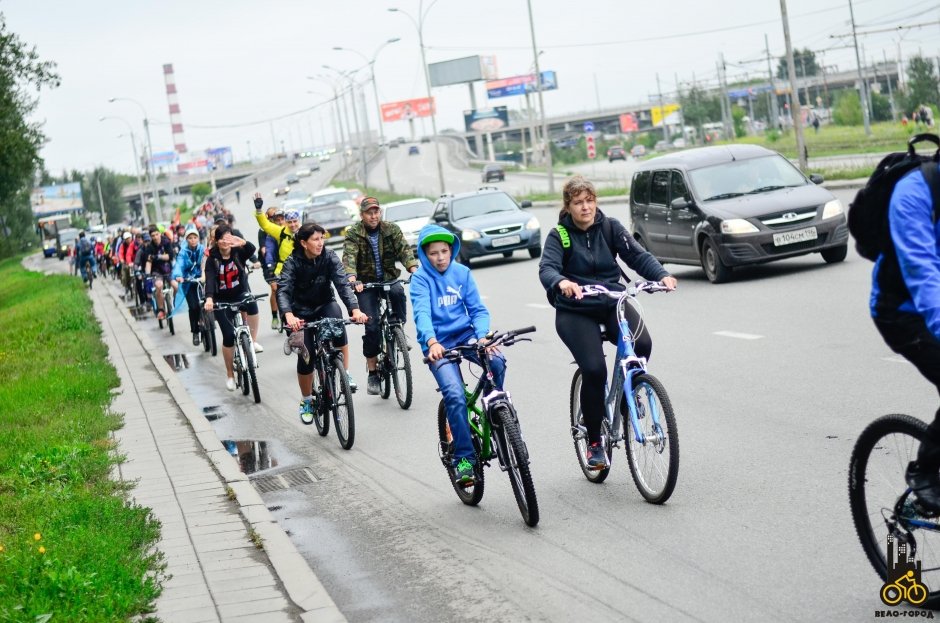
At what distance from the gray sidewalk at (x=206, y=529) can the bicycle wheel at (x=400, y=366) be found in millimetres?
1798

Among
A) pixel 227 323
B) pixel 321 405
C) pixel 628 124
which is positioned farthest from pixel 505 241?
pixel 628 124

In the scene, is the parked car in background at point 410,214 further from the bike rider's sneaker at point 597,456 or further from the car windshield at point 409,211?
the bike rider's sneaker at point 597,456

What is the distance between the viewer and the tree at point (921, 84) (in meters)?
74.6

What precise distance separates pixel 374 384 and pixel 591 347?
5.69 m

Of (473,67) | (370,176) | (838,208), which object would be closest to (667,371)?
(838,208)

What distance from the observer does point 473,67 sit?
565 feet

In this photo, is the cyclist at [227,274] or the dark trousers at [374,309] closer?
the dark trousers at [374,309]

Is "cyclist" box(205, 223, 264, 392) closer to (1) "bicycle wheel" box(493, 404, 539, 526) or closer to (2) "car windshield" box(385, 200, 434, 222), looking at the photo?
(1) "bicycle wheel" box(493, 404, 539, 526)

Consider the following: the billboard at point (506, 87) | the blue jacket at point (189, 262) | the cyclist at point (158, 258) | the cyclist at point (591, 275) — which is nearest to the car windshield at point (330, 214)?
the cyclist at point (158, 258)

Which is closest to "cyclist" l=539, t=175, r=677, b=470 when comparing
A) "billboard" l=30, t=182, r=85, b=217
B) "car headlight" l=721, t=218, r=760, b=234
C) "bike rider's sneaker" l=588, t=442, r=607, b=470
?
"bike rider's sneaker" l=588, t=442, r=607, b=470

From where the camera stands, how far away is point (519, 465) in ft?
23.1

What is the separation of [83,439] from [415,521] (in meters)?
4.69

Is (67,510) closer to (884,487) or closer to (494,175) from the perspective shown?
(884,487)

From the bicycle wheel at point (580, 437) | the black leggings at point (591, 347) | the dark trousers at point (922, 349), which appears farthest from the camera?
the bicycle wheel at point (580, 437)
